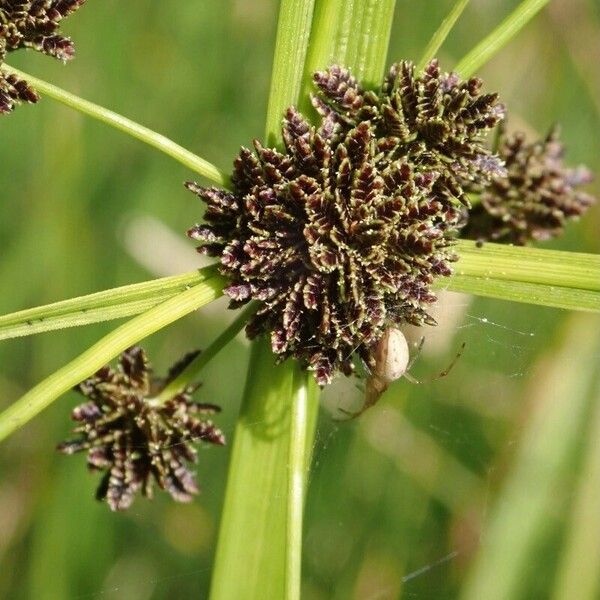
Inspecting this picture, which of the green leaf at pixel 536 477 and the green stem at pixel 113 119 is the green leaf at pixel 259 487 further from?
the green leaf at pixel 536 477

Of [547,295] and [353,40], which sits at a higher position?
[353,40]

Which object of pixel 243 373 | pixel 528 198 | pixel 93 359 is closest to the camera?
pixel 93 359

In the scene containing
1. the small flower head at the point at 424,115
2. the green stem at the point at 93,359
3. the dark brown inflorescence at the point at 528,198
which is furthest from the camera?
the dark brown inflorescence at the point at 528,198

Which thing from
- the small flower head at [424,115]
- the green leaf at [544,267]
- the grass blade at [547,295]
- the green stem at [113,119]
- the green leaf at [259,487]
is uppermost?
→ the small flower head at [424,115]

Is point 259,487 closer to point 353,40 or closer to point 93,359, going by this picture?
point 93,359

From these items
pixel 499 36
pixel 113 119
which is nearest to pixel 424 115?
pixel 499 36

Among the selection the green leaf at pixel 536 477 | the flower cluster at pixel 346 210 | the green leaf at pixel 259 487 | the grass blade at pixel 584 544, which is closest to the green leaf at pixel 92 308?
the flower cluster at pixel 346 210
